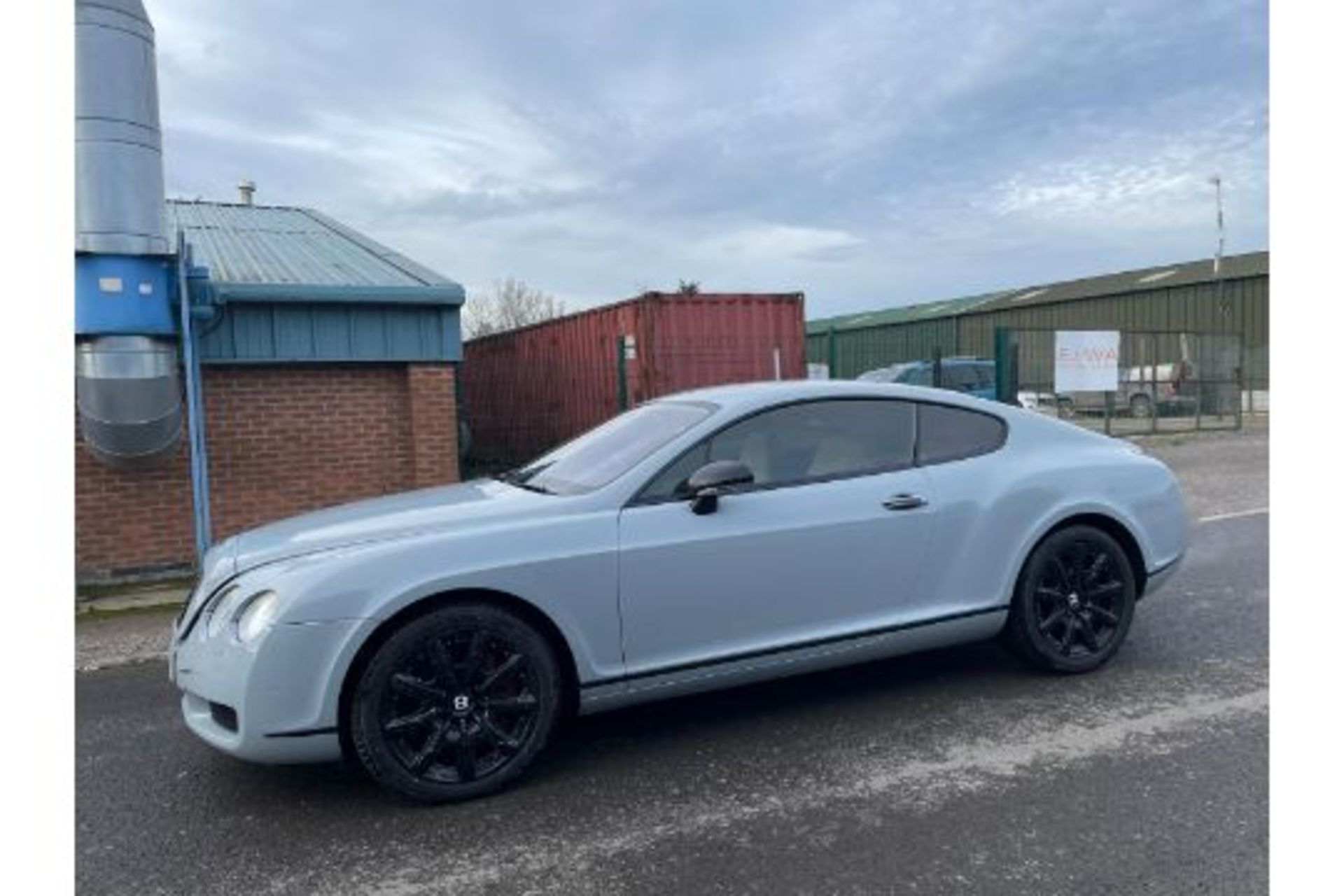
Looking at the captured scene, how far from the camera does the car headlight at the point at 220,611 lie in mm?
3328

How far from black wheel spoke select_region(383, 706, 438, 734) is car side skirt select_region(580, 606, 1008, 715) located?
0.55 m

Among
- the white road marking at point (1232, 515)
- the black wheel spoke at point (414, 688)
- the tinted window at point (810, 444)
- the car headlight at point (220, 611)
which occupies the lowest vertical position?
the white road marking at point (1232, 515)

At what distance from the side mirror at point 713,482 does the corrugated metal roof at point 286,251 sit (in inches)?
227

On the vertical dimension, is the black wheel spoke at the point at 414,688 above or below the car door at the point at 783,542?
below

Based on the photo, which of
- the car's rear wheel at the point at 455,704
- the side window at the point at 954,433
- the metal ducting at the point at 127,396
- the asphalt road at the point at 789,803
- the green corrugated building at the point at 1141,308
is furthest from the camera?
the green corrugated building at the point at 1141,308

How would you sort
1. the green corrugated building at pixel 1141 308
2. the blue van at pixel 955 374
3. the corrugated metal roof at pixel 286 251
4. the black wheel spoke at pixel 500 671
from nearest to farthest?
the black wheel spoke at pixel 500 671
the corrugated metal roof at pixel 286 251
the blue van at pixel 955 374
the green corrugated building at pixel 1141 308

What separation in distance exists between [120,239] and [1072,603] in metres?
6.54

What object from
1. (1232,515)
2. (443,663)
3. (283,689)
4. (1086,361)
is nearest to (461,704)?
(443,663)

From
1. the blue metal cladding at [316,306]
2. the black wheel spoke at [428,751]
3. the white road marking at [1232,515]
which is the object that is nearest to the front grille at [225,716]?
the black wheel spoke at [428,751]

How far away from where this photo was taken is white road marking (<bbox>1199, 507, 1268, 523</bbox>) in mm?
9164

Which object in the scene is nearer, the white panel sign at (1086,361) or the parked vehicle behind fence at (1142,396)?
the white panel sign at (1086,361)

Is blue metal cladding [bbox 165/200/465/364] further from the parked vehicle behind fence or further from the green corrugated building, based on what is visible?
the green corrugated building

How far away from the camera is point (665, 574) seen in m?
3.65

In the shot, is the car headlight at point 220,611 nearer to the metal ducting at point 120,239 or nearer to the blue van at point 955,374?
the metal ducting at point 120,239
